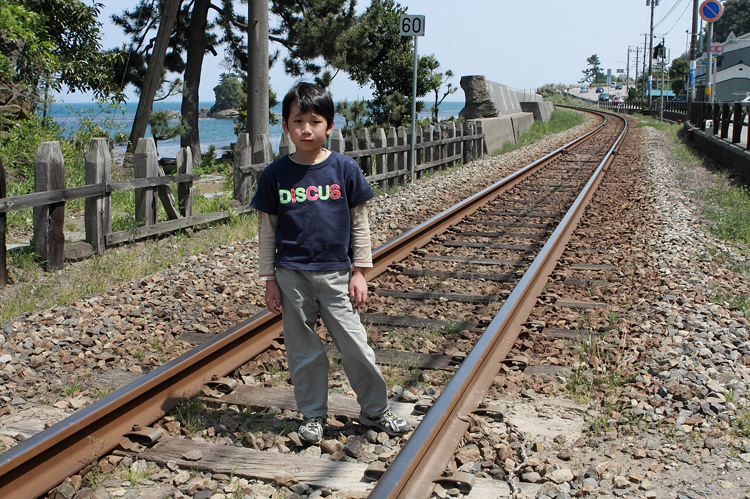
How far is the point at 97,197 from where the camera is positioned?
21.8 feet

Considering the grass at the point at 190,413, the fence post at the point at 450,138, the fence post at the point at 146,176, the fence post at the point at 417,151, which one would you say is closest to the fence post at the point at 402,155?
the fence post at the point at 417,151

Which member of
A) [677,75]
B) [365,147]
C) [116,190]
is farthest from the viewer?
[677,75]

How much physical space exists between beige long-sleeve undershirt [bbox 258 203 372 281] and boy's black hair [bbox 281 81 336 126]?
430mm

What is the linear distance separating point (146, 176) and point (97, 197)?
0.83 m

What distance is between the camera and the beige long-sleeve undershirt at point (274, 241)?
3250 mm

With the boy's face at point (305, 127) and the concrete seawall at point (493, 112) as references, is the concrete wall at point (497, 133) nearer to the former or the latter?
the concrete seawall at point (493, 112)

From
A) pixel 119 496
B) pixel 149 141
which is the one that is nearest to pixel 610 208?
pixel 149 141

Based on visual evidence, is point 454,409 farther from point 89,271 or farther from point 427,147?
point 427,147

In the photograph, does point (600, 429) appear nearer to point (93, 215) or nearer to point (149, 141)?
point (93, 215)

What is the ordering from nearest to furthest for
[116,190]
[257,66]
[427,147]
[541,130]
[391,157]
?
1. [116,190]
2. [257,66]
3. [391,157]
4. [427,147]
5. [541,130]

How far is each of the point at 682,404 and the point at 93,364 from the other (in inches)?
123

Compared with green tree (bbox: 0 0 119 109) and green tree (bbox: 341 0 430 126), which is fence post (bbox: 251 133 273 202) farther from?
green tree (bbox: 341 0 430 126)

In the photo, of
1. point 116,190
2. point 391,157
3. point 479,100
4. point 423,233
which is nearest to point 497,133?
point 479,100

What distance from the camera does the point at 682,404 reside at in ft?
11.9
